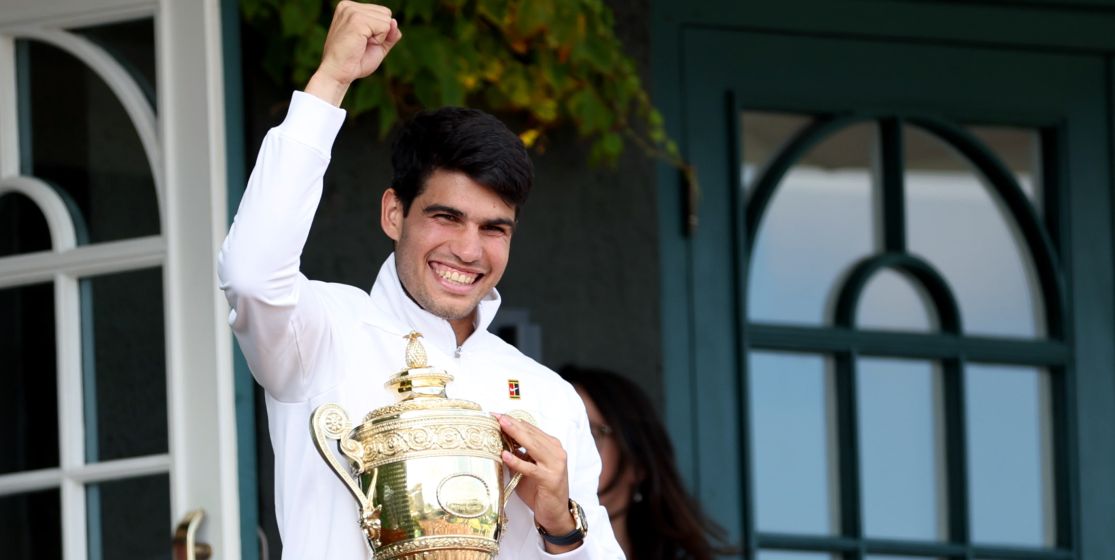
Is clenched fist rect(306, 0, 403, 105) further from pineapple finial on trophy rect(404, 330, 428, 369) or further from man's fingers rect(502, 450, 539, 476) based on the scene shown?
man's fingers rect(502, 450, 539, 476)

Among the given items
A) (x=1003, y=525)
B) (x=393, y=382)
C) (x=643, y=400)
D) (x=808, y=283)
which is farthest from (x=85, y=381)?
(x=1003, y=525)

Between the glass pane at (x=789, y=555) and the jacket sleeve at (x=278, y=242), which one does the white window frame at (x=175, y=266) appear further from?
the glass pane at (x=789, y=555)

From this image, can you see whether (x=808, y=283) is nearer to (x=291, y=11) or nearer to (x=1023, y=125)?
(x=1023, y=125)

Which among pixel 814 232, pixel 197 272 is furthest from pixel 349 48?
pixel 814 232

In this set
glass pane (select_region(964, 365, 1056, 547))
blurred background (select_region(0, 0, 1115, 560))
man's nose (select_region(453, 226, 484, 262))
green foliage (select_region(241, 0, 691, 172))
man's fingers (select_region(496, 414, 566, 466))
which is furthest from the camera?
glass pane (select_region(964, 365, 1056, 547))

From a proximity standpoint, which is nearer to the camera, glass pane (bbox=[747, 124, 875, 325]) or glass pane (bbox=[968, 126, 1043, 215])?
glass pane (bbox=[747, 124, 875, 325])

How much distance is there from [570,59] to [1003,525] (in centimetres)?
160

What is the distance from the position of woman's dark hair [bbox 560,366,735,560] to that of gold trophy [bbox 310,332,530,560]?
6.00 feet

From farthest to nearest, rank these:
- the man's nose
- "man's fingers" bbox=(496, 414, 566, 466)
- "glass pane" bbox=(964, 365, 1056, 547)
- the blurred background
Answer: "glass pane" bbox=(964, 365, 1056, 547) < the blurred background < the man's nose < "man's fingers" bbox=(496, 414, 566, 466)

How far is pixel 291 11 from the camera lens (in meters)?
3.88

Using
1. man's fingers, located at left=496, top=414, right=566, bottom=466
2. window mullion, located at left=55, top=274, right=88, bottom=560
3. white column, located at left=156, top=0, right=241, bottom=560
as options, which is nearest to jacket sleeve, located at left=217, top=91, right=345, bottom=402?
man's fingers, located at left=496, top=414, right=566, bottom=466

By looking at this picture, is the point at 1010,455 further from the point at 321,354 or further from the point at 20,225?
the point at 321,354

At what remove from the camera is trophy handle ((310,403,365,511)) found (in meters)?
2.35

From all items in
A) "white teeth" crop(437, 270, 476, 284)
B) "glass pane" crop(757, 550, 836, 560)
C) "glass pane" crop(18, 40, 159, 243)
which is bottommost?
"glass pane" crop(757, 550, 836, 560)
